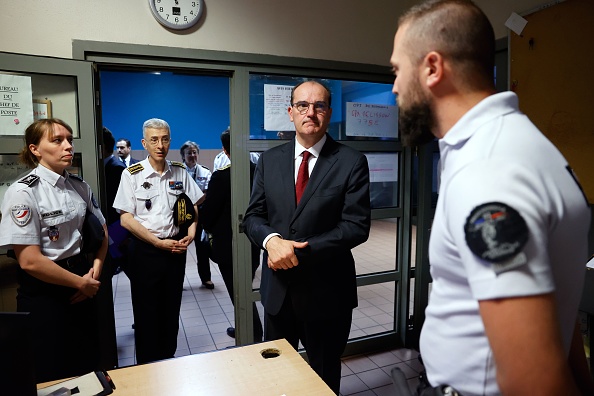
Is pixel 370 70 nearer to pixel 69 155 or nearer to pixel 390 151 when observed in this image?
pixel 390 151

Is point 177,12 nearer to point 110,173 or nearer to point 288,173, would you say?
point 288,173

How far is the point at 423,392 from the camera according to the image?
77 centimetres

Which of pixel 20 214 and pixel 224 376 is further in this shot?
pixel 20 214

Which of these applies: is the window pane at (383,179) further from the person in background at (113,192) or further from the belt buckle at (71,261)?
the belt buckle at (71,261)

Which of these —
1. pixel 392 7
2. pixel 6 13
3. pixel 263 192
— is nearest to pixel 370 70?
pixel 392 7

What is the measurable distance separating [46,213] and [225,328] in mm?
1898

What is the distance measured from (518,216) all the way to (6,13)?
2.39 metres

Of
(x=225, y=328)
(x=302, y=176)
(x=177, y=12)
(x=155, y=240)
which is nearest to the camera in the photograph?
(x=302, y=176)

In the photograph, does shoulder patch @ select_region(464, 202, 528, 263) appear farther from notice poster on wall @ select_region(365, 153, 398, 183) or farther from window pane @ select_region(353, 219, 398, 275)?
window pane @ select_region(353, 219, 398, 275)

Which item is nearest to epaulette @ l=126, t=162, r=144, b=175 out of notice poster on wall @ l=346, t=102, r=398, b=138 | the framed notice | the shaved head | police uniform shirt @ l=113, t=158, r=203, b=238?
police uniform shirt @ l=113, t=158, r=203, b=238

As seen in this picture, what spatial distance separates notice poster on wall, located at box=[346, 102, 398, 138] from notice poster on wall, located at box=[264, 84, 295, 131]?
0.46 metres

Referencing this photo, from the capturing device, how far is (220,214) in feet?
8.85

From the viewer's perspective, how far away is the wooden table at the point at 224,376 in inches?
42.5

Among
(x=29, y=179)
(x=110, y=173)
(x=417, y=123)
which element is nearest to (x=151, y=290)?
(x=29, y=179)
